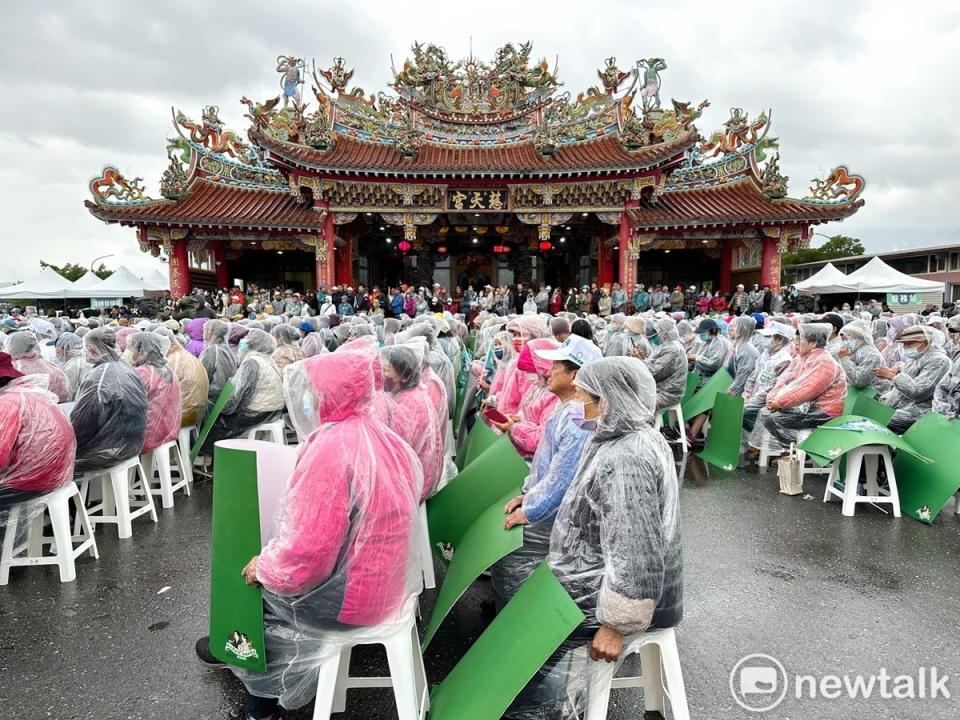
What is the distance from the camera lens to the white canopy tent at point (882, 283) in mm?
18672

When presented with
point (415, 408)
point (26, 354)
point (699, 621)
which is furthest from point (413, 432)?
point (26, 354)

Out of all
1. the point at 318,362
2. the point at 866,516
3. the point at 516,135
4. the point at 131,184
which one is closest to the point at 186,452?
the point at 318,362

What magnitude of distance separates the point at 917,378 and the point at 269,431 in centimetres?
643

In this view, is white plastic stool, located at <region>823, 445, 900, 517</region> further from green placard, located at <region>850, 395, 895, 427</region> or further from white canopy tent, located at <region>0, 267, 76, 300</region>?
white canopy tent, located at <region>0, 267, 76, 300</region>

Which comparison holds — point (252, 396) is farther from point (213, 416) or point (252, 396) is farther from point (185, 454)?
point (185, 454)

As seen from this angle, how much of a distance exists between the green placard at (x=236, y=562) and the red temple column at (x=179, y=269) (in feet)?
55.0

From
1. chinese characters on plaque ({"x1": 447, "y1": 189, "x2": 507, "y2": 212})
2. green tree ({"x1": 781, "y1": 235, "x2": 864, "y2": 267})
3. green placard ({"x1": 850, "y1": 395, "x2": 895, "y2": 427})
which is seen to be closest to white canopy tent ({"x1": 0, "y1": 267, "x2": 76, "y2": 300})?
chinese characters on plaque ({"x1": 447, "y1": 189, "x2": 507, "y2": 212})

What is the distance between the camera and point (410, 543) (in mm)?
2273

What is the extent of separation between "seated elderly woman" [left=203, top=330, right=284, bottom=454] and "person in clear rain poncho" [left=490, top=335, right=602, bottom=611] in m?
3.61

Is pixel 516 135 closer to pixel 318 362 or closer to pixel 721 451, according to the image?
pixel 721 451

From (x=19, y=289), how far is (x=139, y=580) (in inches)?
964

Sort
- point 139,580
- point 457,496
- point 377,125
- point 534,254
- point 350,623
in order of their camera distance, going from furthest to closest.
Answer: point 534,254
point 377,125
point 139,580
point 457,496
point 350,623

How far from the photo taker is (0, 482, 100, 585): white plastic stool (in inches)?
143

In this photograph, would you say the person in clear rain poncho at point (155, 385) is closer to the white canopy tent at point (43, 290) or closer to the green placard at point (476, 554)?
the green placard at point (476, 554)
